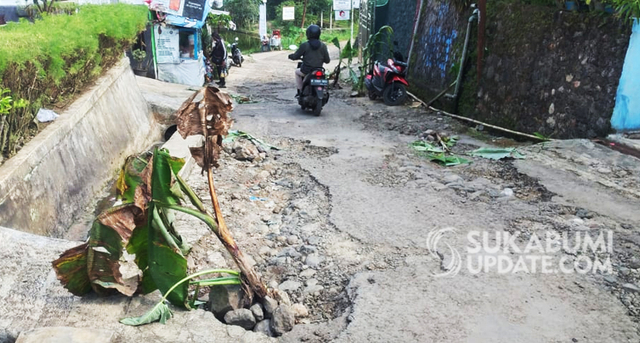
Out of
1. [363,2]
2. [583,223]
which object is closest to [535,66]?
[583,223]

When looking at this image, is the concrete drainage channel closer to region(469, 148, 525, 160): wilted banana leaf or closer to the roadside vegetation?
the roadside vegetation

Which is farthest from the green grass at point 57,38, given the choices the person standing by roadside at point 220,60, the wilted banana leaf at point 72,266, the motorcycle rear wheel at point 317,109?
the person standing by roadside at point 220,60

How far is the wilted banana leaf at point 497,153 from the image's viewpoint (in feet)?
20.1

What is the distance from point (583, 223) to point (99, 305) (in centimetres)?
337

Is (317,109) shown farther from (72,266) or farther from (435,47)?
(72,266)

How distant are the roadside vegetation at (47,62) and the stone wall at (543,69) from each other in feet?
17.8

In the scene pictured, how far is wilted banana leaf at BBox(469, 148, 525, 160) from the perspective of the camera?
6.13 metres

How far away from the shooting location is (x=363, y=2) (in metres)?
18.1

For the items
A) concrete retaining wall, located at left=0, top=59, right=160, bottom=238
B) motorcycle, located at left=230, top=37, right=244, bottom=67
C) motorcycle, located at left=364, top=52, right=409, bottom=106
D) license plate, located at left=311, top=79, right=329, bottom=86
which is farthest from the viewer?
motorcycle, located at left=230, top=37, right=244, bottom=67

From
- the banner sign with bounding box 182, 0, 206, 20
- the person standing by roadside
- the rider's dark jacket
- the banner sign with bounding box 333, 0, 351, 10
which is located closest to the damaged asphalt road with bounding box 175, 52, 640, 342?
the rider's dark jacket

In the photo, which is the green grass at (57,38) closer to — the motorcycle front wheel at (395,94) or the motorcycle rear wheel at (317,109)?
the motorcycle rear wheel at (317,109)

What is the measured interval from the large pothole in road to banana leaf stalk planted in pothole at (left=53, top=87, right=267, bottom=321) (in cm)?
48

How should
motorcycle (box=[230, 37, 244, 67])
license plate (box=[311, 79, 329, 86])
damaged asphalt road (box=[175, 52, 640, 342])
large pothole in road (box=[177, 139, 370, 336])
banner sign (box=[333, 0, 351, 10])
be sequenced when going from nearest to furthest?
damaged asphalt road (box=[175, 52, 640, 342]) → large pothole in road (box=[177, 139, 370, 336]) → license plate (box=[311, 79, 329, 86]) → motorcycle (box=[230, 37, 244, 67]) → banner sign (box=[333, 0, 351, 10])

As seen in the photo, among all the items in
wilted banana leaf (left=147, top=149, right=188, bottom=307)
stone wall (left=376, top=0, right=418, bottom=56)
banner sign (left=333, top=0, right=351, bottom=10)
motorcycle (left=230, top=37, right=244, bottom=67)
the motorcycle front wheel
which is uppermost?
banner sign (left=333, top=0, right=351, bottom=10)
